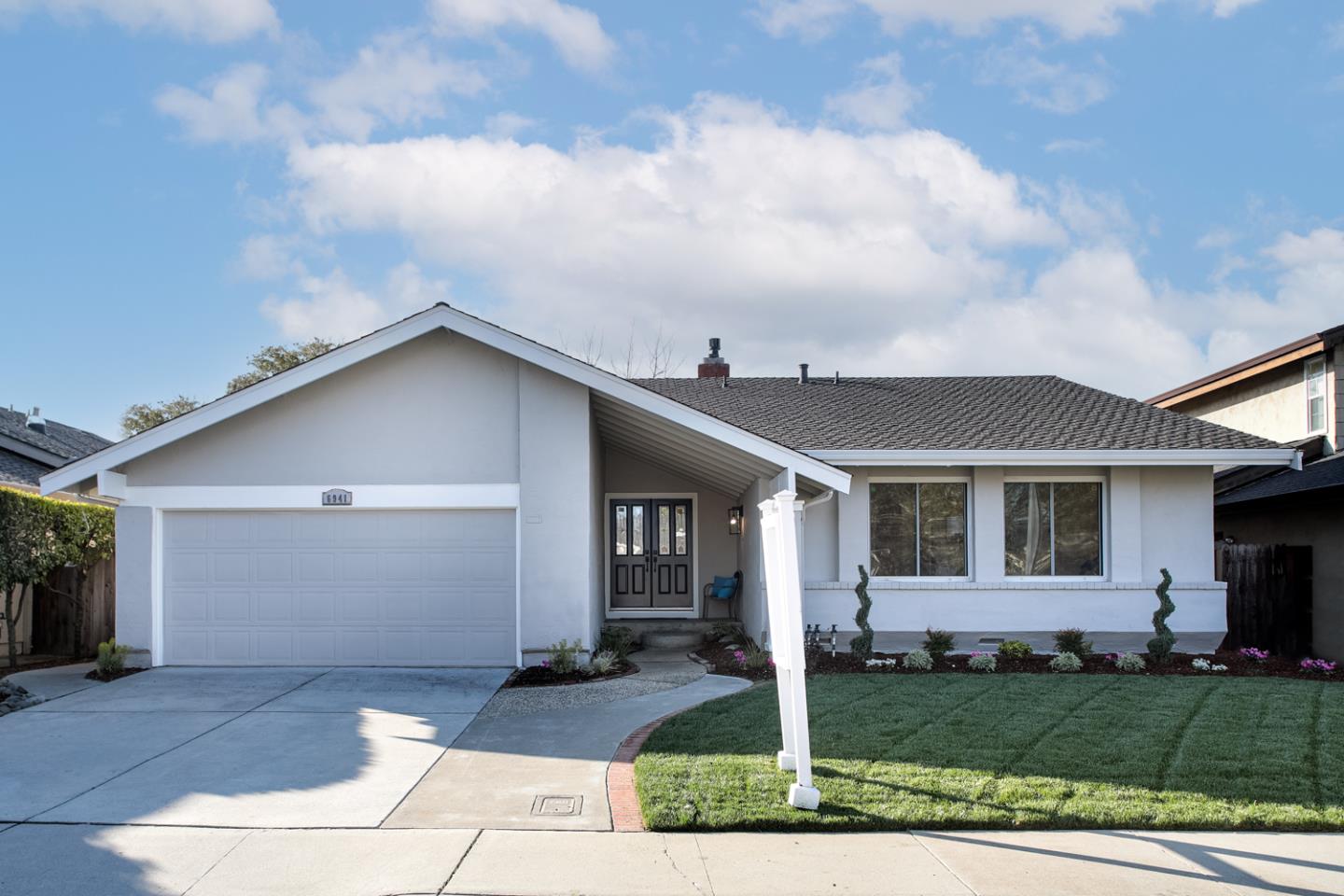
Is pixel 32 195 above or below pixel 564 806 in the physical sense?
above

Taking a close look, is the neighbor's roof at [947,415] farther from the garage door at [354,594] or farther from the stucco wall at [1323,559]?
the garage door at [354,594]

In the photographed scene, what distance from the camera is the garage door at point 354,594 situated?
1248 centimetres

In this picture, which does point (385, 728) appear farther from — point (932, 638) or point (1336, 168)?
point (1336, 168)

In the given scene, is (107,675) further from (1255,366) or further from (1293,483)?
(1255,366)

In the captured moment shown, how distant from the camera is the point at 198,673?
1192 centimetres

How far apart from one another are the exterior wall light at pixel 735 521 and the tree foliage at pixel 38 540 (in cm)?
1020

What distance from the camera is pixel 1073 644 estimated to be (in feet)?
42.1

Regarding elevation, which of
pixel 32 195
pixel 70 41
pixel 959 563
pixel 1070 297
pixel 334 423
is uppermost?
pixel 70 41

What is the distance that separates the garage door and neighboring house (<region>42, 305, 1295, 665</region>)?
28 mm

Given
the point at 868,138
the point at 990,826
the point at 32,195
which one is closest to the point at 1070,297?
the point at 868,138

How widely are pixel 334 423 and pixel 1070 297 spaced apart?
50.0 ft

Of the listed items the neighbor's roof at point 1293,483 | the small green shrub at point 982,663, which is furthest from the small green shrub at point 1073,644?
the neighbor's roof at point 1293,483

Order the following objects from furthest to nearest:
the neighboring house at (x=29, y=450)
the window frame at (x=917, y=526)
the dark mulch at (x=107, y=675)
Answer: the neighboring house at (x=29, y=450) < the window frame at (x=917, y=526) < the dark mulch at (x=107, y=675)

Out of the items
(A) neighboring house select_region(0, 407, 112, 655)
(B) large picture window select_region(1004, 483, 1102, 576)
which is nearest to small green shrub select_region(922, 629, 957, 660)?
(B) large picture window select_region(1004, 483, 1102, 576)
